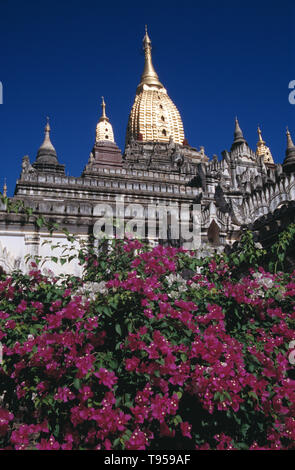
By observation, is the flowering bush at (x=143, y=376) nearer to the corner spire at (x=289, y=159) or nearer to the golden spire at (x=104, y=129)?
the corner spire at (x=289, y=159)

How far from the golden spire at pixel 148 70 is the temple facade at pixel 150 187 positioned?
17 cm

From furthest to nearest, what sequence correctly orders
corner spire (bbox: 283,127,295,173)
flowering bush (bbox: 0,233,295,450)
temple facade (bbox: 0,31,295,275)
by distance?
corner spire (bbox: 283,127,295,173), temple facade (bbox: 0,31,295,275), flowering bush (bbox: 0,233,295,450)

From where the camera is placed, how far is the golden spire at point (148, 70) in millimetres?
58062

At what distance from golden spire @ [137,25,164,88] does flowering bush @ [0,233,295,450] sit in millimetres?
59507

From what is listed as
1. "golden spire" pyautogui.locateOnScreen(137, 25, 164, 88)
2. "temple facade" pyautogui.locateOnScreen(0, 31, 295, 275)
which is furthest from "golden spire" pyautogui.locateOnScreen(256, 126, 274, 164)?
"golden spire" pyautogui.locateOnScreen(137, 25, 164, 88)

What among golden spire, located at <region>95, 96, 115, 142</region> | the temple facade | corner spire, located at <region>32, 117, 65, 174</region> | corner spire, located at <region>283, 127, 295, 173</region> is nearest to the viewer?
the temple facade

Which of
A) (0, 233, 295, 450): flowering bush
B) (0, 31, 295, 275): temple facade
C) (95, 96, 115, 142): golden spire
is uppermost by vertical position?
(95, 96, 115, 142): golden spire

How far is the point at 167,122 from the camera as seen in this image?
168ft

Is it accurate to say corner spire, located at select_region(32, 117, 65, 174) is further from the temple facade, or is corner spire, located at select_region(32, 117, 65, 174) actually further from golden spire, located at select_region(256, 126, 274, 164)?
golden spire, located at select_region(256, 126, 274, 164)

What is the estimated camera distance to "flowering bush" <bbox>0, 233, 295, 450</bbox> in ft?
9.80

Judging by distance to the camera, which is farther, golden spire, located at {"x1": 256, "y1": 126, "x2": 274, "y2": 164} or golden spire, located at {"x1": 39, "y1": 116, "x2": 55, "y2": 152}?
golden spire, located at {"x1": 256, "y1": 126, "x2": 274, "y2": 164}

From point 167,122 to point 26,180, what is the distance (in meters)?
33.3

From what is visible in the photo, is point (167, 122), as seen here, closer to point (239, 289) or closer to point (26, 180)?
point (26, 180)

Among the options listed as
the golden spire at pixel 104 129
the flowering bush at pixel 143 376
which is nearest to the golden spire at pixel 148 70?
the golden spire at pixel 104 129
